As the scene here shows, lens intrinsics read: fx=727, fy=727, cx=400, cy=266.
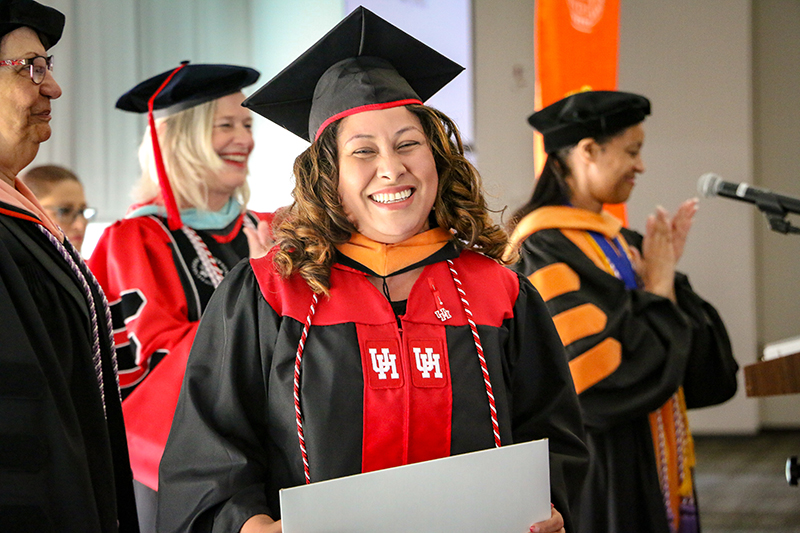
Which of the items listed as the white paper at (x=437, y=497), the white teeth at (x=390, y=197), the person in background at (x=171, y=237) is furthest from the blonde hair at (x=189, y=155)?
the white paper at (x=437, y=497)

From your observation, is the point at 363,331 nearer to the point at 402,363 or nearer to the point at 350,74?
the point at 402,363

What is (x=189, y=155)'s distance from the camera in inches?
105

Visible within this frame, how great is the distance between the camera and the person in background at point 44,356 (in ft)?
4.19

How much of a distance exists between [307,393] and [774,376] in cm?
140

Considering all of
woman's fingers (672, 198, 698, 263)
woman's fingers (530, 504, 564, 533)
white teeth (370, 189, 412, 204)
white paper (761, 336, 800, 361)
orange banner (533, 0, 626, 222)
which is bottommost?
woman's fingers (530, 504, 564, 533)

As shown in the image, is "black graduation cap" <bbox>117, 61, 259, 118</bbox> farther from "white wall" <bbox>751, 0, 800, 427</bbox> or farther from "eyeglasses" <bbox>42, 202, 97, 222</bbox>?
"white wall" <bbox>751, 0, 800, 427</bbox>

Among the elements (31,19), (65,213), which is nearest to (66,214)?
(65,213)

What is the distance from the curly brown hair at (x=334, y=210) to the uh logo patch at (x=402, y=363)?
0.57ft

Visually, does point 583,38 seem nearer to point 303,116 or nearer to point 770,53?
point 303,116

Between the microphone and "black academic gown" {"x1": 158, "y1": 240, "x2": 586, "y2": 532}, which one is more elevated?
the microphone

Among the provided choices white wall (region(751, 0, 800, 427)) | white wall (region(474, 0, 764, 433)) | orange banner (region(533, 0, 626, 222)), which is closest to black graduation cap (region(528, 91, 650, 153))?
orange banner (region(533, 0, 626, 222))

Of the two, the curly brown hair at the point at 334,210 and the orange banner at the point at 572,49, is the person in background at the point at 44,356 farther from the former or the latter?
the orange banner at the point at 572,49

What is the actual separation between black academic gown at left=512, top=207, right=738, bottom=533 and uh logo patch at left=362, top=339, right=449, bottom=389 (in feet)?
3.83

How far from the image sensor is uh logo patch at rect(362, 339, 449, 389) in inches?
60.2
